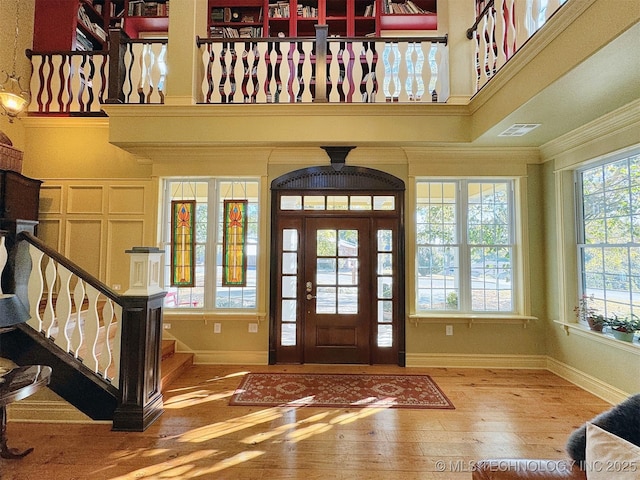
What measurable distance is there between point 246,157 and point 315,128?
1097 millimetres

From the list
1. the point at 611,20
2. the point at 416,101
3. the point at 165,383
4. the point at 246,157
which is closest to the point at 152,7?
the point at 246,157

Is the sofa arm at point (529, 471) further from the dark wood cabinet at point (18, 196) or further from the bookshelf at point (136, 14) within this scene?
the bookshelf at point (136, 14)

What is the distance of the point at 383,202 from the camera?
435 centimetres

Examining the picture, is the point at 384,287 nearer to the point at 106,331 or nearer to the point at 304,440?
the point at 304,440

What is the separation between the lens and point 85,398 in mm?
2699

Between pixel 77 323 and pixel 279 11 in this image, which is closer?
pixel 77 323

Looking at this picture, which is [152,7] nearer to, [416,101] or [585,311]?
[416,101]

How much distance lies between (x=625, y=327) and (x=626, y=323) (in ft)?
0.13

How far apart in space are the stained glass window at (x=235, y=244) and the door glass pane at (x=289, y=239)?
49 cm

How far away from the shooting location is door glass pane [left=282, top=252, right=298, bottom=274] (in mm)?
4344

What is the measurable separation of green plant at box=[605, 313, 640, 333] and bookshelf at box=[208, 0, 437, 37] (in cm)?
430

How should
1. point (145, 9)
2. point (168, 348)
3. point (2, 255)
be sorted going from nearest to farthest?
point (2, 255) → point (168, 348) → point (145, 9)

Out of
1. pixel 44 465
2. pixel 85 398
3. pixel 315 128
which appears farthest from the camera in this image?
pixel 315 128

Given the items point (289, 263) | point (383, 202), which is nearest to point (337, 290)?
point (289, 263)
